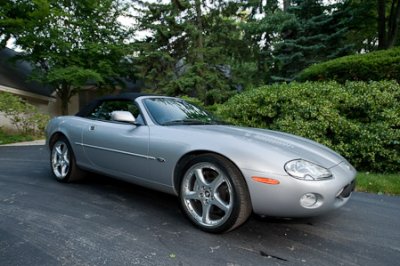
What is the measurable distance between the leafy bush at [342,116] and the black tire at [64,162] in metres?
3.67

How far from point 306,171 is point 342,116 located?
394 centimetres

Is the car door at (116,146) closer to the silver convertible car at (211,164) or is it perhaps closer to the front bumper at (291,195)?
the silver convertible car at (211,164)

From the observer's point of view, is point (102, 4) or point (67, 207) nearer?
point (67, 207)

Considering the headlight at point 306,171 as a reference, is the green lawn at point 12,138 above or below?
below

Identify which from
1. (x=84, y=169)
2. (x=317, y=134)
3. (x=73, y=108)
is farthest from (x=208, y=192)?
(x=73, y=108)

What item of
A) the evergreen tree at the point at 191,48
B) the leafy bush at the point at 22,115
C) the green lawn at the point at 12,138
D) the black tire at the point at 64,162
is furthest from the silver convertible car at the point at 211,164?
the leafy bush at the point at 22,115

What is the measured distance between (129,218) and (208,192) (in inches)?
36.6

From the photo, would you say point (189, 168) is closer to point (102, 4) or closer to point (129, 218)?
point (129, 218)

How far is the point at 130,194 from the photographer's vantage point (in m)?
3.96

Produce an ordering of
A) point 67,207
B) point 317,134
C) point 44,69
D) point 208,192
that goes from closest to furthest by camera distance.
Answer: point 208,192
point 67,207
point 317,134
point 44,69

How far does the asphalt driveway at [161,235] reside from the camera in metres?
2.34

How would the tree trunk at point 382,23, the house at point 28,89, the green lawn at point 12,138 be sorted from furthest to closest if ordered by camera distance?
the house at point 28,89, the tree trunk at point 382,23, the green lawn at point 12,138

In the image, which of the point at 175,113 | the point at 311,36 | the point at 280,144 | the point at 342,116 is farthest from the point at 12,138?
the point at 311,36

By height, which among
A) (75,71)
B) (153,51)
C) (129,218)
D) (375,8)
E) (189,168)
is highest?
(375,8)
